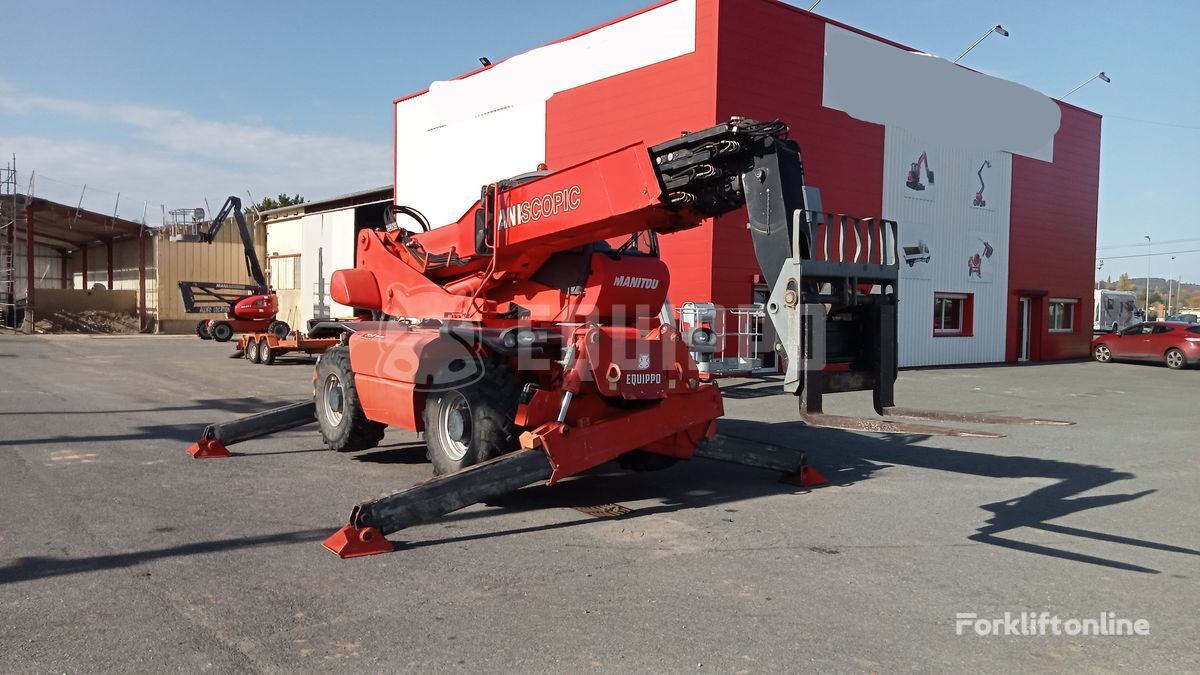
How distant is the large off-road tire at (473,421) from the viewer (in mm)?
6992

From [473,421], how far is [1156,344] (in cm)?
2709

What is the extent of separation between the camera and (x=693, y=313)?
16922mm

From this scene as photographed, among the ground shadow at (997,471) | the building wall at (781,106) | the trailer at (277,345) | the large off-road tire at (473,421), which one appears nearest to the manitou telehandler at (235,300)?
the trailer at (277,345)

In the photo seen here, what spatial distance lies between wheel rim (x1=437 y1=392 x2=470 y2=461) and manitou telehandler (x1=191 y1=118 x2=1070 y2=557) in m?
0.02

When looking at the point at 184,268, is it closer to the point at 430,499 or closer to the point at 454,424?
the point at 454,424

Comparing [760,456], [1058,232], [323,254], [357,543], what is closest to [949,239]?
[1058,232]

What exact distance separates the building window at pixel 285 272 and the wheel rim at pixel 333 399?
64.7 ft

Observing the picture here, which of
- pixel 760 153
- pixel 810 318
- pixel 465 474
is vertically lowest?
pixel 465 474

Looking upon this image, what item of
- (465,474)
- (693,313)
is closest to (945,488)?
(465,474)

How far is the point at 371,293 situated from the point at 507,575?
17.1ft

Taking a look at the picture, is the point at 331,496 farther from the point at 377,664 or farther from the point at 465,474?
the point at 377,664

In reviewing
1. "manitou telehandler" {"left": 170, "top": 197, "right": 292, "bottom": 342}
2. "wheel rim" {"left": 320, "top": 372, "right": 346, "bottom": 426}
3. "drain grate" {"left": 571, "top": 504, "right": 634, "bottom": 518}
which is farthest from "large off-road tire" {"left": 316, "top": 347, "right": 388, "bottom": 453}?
"manitou telehandler" {"left": 170, "top": 197, "right": 292, "bottom": 342}

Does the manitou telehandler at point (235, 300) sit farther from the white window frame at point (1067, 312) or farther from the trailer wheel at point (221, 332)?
the white window frame at point (1067, 312)

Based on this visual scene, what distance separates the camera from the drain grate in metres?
6.75
